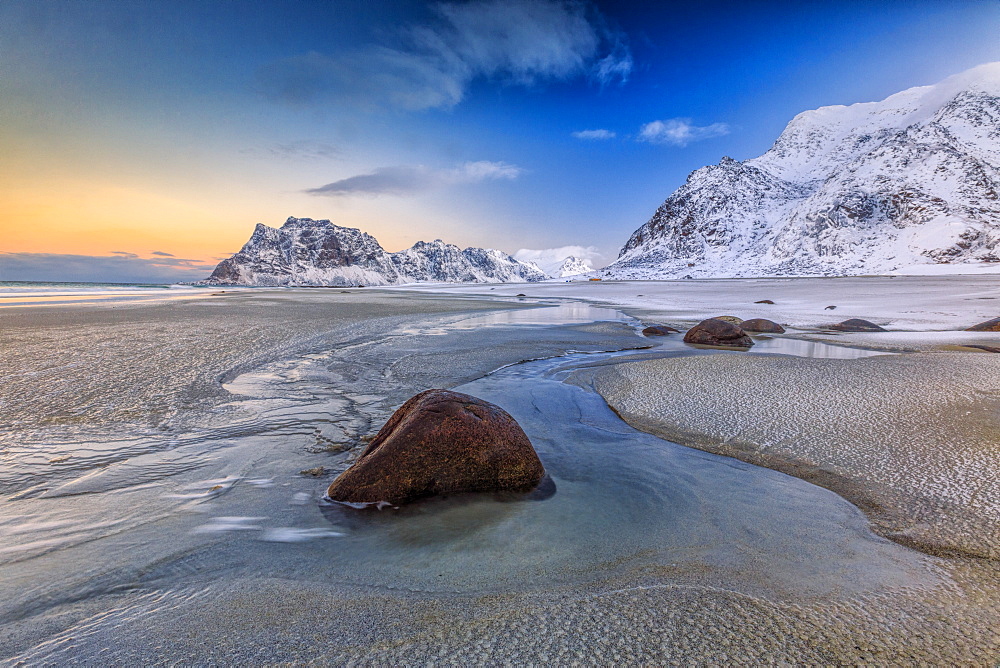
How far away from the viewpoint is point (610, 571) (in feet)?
7.44

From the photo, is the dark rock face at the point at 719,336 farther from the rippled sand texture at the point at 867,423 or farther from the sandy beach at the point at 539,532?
the sandy beach at the point at 539,532

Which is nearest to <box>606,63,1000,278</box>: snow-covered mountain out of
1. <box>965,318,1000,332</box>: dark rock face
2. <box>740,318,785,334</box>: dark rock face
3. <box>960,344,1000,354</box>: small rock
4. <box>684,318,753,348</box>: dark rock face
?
<box>965,318,1000,332</box>: dark rock face

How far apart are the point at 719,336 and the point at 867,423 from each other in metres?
6.28

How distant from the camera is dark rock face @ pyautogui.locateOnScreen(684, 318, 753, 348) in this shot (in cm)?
1028

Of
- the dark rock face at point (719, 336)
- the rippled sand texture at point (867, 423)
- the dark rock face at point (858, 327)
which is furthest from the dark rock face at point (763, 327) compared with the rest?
the rippled sand texture at point (867, 423)

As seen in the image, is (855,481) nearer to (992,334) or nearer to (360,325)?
(992,334)

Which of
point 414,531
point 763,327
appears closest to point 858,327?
point 763,327

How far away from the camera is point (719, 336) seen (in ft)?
34.1

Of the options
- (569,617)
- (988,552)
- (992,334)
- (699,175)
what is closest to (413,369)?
(569,617)

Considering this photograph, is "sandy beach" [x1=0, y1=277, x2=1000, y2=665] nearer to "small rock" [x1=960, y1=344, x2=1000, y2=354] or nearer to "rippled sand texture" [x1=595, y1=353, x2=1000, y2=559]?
"rippled sand texture" [x1=595, y1=353, x2=1000, y2=559]

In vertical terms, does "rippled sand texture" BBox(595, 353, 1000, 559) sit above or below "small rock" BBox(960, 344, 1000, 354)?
below

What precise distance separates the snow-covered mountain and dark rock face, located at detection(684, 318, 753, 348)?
2901 inches

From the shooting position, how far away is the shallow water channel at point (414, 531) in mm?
2174

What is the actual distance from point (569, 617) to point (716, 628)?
612 mm
